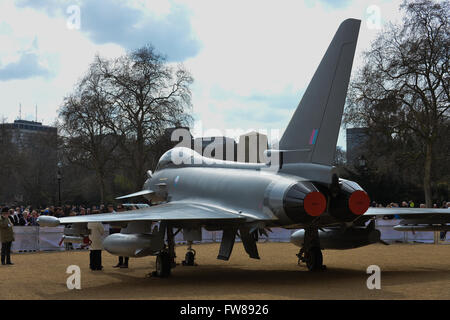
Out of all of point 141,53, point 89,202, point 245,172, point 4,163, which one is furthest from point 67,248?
point 89,202

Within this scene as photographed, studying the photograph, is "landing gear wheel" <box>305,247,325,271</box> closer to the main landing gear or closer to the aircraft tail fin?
the main landing gear

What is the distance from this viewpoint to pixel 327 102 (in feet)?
42.1

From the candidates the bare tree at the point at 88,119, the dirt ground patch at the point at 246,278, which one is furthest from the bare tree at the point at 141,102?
the dirt ground patch at the point at 246,278

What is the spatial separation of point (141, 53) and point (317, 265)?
39226 mm

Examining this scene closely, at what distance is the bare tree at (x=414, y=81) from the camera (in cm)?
3391

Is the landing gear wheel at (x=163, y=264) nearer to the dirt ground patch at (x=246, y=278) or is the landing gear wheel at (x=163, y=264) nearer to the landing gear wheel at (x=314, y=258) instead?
the dirt ground patch at (x=246, y=278)

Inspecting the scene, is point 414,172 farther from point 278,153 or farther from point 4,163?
point 4,163

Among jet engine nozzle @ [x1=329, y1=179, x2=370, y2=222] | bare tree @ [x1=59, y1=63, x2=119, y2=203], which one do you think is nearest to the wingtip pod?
jet engine nozzle @ [x1=329, y1=179, x2=370, y2=222]

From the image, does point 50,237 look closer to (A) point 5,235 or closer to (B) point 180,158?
(A) point 5,235

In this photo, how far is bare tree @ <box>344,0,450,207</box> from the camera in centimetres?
3391

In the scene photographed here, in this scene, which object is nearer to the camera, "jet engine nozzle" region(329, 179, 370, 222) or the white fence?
"jet engine nozzle" region(329, 179, 370, 222)

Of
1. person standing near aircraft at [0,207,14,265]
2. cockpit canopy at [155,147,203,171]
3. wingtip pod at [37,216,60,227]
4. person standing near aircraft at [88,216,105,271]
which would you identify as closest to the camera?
wingtip pod at [37,216,60,227]

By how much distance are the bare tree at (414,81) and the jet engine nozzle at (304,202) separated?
2380 cm

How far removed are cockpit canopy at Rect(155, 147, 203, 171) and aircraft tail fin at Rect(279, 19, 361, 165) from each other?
5317 mm
